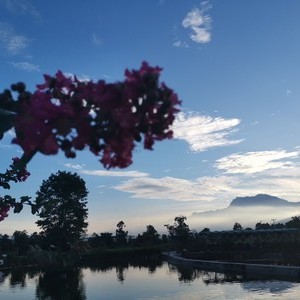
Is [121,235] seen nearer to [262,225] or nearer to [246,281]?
[262,225]

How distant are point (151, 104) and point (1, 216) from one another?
3.31 m

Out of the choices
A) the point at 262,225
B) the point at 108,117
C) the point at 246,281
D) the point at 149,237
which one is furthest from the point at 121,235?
the point at 108,117

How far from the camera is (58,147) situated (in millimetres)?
1682

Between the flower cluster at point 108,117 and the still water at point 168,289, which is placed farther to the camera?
the still water at point 168,289

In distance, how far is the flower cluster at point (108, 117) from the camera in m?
1.61

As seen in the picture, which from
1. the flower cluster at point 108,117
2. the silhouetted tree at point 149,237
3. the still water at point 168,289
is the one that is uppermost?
the silhouetted tree at point 149,237

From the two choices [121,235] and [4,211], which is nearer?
[4,211]

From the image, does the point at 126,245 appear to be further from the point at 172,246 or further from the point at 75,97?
the point at 75,97

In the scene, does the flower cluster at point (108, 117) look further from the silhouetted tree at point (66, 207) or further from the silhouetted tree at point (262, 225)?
the silhouetted tree at point (262, 225)

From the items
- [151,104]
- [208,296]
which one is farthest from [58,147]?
[208,296]

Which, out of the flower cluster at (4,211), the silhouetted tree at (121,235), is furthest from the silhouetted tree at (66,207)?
A: the flower cluster at (4,211)

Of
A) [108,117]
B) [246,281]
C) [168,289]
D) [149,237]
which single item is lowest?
[168,289]

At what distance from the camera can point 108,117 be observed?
166 centimetres

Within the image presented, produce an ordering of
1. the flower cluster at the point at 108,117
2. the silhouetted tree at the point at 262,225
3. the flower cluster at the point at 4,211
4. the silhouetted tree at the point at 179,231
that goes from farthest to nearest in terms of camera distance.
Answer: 1. the silhouetted tree at the point at 262,225
2. the silhouetted tree at the point at 179,231
3. the flower cluster at the point at 4,211
4. the flower cluster at the point at 108,117
